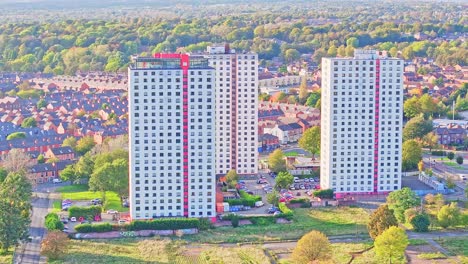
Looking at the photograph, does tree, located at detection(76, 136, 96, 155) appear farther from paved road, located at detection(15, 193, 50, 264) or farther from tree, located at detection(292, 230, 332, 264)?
tree, located at detection(292, 230, 332, 264)

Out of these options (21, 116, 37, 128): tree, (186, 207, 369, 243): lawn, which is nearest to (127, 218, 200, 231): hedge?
(186, 207, 369, 243): lawn

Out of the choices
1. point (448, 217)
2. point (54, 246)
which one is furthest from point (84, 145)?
point (448, 217)

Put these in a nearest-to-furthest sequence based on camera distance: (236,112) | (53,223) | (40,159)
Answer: (53,223) → (236,112) → (40,159)

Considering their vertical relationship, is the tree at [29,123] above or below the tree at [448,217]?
above

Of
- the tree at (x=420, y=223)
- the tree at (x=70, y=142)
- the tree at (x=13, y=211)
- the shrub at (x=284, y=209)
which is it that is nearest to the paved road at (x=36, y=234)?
the tree at (x=13, y=211)

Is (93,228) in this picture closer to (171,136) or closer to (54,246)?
(54,246)

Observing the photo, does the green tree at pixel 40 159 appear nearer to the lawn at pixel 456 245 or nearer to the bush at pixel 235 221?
the bush at pixel 235 221
